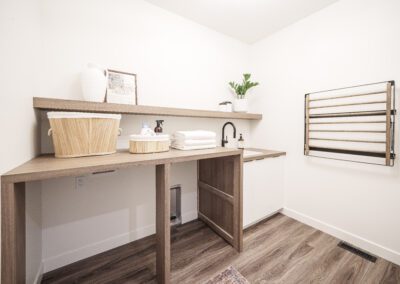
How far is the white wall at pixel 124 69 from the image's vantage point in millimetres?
1231

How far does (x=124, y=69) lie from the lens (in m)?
1.47

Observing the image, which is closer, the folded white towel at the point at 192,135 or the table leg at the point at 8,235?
the table leg at the point at 8,235

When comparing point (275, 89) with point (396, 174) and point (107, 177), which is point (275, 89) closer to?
point (396, 174)

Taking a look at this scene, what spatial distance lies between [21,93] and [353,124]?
231 centimetres

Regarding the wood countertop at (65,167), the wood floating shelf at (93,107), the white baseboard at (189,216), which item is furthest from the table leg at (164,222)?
the white baseboard at (189,216)

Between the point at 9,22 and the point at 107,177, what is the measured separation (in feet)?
3.51

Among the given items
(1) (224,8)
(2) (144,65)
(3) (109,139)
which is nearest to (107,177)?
(3) (109,139)

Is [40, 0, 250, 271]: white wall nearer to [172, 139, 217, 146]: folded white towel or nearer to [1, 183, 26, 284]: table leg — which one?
[172, 139, 217, 146]: folded white towel

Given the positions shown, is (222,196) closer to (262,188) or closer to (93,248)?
(262,188)

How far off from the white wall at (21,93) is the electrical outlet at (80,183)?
0.21 m

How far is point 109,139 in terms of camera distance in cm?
110

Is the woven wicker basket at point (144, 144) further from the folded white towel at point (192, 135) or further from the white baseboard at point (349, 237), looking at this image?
the white baseboard at point (349, 237)

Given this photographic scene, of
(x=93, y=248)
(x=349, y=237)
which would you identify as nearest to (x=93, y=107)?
(x=93, y=248)

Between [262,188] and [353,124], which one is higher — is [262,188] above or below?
below
